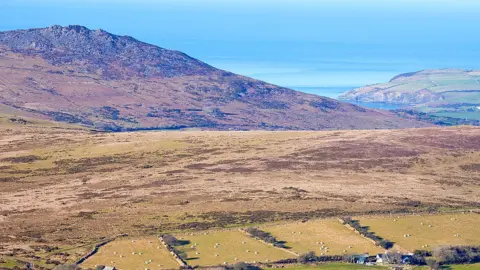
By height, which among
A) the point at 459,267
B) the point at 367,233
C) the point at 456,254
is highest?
A: the point at 367,233

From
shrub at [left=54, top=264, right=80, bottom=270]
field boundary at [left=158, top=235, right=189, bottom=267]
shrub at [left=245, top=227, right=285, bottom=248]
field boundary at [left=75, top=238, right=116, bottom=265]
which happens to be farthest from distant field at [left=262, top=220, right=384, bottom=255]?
shrub at [left=54, top=264, right=80, bottom=270]

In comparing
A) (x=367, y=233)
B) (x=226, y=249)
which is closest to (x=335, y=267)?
(x=226, y=249)

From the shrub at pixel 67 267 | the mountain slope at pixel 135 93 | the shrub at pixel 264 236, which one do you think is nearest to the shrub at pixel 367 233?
the shrub at pixel 264 236

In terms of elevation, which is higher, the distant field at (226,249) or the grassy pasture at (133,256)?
the distant field at (226,249)

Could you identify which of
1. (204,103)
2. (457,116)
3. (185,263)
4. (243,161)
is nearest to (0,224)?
(185,263)

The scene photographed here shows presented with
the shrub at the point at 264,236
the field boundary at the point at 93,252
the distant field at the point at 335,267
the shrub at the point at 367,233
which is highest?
the shrub at the point at 367,233

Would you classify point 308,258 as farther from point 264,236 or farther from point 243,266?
point 264,236

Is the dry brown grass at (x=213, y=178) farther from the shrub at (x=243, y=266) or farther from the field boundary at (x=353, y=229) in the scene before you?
the shrub at (x=243, y=266)
